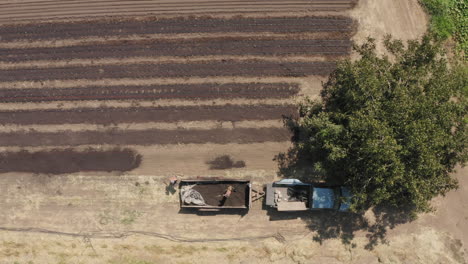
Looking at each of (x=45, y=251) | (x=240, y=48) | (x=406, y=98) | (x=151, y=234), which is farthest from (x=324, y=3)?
(x=45, y=251)

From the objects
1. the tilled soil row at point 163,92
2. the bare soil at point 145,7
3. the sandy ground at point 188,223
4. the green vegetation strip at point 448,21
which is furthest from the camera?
the bare soil at point 145,7

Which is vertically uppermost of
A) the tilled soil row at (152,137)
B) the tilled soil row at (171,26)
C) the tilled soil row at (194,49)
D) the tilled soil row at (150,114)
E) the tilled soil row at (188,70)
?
the tilled soil row at (171,26)

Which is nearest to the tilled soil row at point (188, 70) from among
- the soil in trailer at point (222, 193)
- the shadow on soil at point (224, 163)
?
the shadow on soil at point (224, 163)

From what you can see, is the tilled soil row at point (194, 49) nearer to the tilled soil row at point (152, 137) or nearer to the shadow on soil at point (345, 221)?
the tilled soil row at point (152, 137)

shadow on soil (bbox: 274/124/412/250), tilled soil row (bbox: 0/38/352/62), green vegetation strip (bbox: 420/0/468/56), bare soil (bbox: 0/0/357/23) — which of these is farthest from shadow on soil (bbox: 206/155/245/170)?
green vegetation strip (bbox: 420/0/468/56)

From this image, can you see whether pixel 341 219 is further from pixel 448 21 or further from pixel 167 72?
pixel 448 21

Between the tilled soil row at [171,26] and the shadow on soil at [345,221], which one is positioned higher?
the tilled soil row at [171,26]

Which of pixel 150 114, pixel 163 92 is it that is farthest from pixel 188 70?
pixel 150 114
